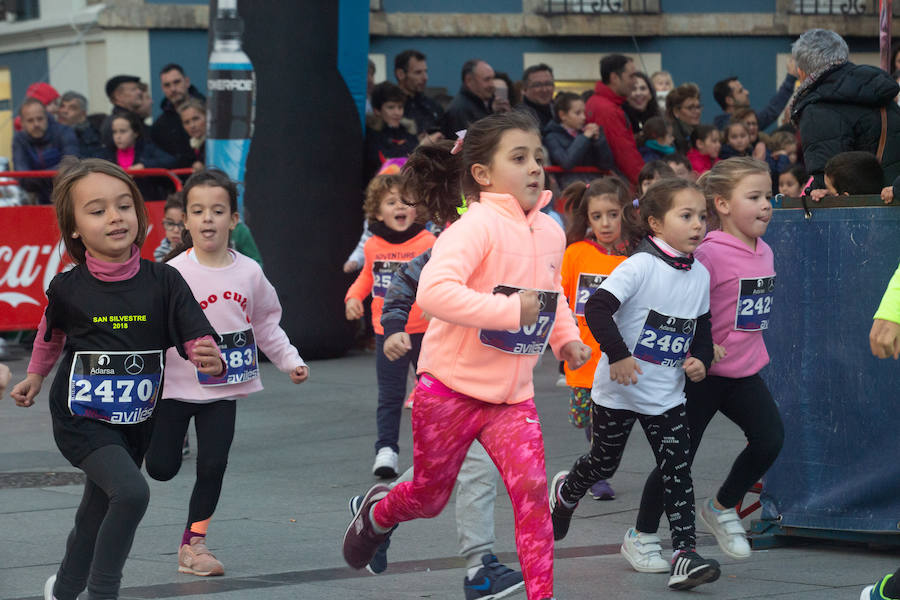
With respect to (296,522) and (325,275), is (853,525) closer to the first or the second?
(296,522)

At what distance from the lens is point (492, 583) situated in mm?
5414

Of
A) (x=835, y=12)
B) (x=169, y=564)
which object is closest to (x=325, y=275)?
(x=169, y=564)

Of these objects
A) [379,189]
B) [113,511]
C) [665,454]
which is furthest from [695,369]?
[379,189]

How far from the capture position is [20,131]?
14.2 meters

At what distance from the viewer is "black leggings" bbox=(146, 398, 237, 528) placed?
6.01 m

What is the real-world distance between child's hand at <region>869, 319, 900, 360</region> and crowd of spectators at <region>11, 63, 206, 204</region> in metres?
9.29

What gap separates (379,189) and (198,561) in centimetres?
360

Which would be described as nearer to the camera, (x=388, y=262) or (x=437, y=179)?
(x=437, y=179)

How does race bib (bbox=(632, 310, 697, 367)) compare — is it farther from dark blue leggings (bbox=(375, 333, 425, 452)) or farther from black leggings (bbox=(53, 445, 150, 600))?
dark blue leggings (bbox=(375, 333, 425, 452))

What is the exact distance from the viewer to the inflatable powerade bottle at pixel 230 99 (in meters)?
12.7

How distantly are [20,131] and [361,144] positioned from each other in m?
3.33

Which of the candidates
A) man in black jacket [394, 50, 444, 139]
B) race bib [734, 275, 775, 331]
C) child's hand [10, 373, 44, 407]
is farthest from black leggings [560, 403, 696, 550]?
man in black jacket [394, 50, 444, 139]

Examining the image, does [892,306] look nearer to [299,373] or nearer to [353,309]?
[299,373]

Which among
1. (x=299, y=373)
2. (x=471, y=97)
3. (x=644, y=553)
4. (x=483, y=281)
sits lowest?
(x=644, y=553)
